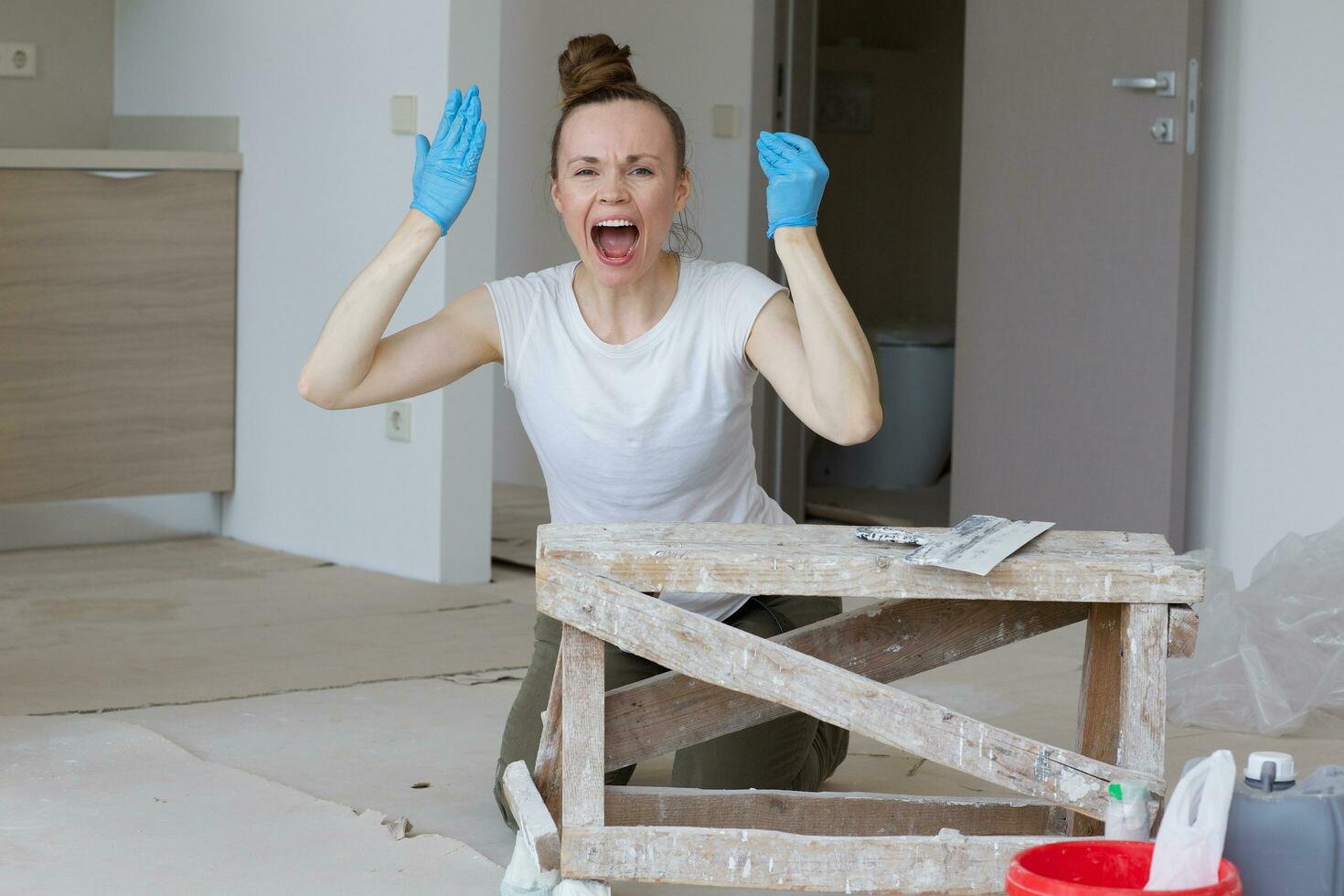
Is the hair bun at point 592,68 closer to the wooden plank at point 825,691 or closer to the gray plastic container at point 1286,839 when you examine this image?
the wooden plank at point 825,691

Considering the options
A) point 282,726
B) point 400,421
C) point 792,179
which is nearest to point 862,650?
point 792,179

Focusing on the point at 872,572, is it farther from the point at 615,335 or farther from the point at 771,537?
the point at 615,335

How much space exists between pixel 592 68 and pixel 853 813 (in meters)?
0.91

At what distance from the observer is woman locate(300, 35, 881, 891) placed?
1967 millimetres

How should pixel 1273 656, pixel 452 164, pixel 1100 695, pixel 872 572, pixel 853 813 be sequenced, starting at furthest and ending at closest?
pixel 1273 656
pixel 452 164
pixel 853 813
pixel 1100 695
pixel 872 572

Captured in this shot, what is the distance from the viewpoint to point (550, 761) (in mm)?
1831

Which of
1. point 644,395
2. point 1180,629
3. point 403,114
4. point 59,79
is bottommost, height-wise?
point 1180,629

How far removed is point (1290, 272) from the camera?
3.37 metres

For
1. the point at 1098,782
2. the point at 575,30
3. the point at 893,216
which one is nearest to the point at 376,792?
the point at 1098,782

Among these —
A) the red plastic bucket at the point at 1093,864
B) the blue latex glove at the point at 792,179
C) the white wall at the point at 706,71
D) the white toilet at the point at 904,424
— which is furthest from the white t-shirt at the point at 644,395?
the white toilet at the point at 904,424

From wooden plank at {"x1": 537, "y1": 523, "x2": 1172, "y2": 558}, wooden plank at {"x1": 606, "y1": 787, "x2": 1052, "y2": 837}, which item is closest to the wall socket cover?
wooden plank at {"x1": 537, "y1": 523, "x2": 1172, "y2": 558}

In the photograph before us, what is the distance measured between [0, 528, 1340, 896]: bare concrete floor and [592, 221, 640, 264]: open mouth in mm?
704

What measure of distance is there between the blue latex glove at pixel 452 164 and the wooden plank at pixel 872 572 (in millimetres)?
499

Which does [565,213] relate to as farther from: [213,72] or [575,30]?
[575,30]
